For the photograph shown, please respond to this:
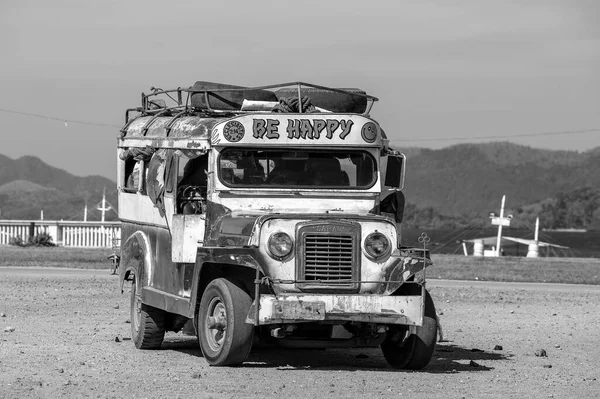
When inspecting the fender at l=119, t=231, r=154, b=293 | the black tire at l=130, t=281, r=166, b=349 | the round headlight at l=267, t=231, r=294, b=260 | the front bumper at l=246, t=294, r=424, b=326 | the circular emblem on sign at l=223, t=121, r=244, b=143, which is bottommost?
the black tire at l=130, t=281, r=166, b=349

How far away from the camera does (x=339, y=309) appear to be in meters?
13.0

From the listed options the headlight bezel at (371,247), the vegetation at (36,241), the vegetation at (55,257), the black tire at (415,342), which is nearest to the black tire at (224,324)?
the headlight bezel at (371,247)

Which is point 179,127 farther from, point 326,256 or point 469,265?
point 469,265

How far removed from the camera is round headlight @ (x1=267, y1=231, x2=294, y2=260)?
43.0 ft

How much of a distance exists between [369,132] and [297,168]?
0.91 m

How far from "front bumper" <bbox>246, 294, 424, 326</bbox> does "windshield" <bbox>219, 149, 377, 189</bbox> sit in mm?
1796

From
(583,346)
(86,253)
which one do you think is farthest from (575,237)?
(583,346)

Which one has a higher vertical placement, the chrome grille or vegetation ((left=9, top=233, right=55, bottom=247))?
the chrome grille

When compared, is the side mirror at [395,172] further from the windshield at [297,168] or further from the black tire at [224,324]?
the black tire at [224,324]

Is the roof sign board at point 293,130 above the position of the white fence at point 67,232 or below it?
above

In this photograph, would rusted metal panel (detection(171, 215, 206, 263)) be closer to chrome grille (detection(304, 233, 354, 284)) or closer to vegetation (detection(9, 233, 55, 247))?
chrome grille (detection(304, 233, 354, 284))

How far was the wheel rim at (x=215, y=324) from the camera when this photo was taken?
13438 mm

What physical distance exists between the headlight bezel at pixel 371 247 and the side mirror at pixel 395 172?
4.70ft

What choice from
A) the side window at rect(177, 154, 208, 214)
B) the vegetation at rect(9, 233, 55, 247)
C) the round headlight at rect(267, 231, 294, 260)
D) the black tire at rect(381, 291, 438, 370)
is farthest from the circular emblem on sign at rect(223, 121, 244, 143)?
the vegetation at rect(9, 233, 55, 247)
